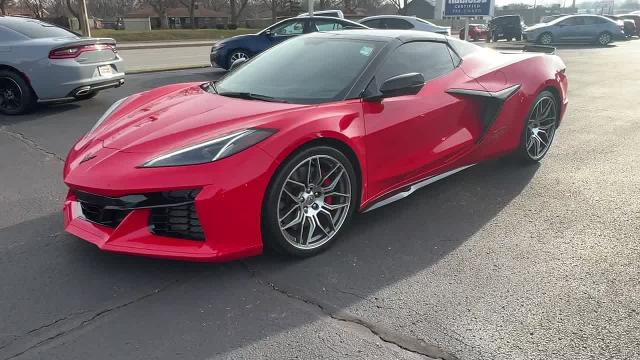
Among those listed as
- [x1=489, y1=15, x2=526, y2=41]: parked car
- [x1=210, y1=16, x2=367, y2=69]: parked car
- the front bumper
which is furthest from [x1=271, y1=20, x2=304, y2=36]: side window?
[x1=489, y1=15, x2=526, y2=41]: parked car

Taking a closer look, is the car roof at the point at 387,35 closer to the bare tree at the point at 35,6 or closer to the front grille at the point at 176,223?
the front grille at the point at 176,223

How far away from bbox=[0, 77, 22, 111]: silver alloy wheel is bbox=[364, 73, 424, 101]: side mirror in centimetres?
627

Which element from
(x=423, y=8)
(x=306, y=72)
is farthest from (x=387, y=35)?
(x=423, y=8)

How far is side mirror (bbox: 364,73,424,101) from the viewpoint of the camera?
3.42 metres

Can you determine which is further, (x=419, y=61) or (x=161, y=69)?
(x=161, y=69)

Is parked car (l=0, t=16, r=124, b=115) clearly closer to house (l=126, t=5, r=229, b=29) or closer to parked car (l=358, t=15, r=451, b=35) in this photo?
parked car (l=358, t=15, r=451, b=35)

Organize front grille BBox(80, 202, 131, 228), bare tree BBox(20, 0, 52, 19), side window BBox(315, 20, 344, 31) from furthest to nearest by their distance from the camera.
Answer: bare tree BBox(20, 0, 52, 19) < side window BBox(315, 20, 344, 31) < front grille BBox(80, 202, 131, 228)

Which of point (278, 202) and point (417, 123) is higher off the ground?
point (417, 123)

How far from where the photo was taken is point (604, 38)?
24344 millimetres

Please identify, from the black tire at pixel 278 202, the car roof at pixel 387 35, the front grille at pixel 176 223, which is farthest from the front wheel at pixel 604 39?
the front grille at pixel 176 223

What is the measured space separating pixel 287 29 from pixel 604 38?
1928 centimetres

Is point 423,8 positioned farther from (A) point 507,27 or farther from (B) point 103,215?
(B) point 103,215

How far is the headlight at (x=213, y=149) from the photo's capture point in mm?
2795

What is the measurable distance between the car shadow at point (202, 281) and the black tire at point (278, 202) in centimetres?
9
